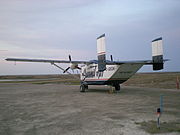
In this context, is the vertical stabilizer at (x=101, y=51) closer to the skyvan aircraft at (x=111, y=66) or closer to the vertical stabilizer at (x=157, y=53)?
the skyvan aircraft at (x=111, y=66)

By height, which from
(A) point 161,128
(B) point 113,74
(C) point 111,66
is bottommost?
(A) point 161,128

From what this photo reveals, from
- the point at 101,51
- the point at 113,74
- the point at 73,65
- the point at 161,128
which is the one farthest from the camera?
the point at 73,65

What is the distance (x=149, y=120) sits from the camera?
679 centimetres

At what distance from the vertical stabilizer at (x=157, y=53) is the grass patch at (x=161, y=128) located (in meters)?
9.69

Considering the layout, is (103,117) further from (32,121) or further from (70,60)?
(70,60)

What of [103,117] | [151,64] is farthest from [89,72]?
[103,117]

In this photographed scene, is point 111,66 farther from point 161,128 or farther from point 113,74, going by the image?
point 161,128

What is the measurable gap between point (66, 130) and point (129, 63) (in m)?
11.0

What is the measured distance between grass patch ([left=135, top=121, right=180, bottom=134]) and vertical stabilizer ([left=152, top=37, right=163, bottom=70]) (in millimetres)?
9692

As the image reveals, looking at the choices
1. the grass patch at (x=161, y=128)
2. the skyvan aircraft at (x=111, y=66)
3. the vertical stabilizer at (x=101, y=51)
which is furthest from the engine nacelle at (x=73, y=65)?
the grass patch at (x=161, y=128)

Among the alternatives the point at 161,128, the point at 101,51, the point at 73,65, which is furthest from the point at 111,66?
the point at 161,128

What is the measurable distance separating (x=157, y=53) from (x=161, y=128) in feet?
35.7

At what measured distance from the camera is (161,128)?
574cm

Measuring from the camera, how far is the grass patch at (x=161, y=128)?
5.52 meters
